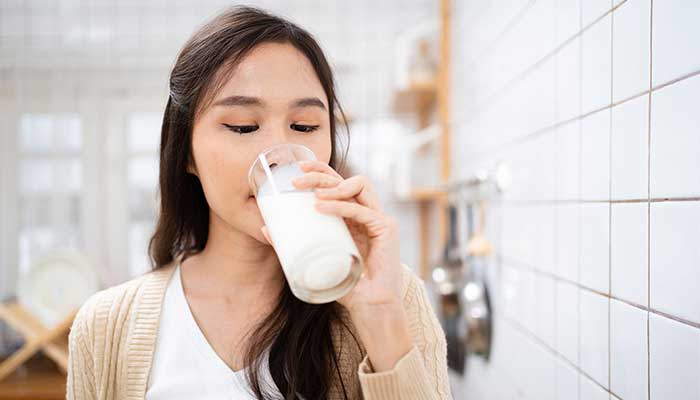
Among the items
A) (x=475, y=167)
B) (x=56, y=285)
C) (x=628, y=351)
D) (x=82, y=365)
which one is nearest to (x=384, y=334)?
(x=628, y=351)

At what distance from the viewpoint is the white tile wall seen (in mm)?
585

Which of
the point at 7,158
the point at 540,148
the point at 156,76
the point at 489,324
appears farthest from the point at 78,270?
the point at 540,148

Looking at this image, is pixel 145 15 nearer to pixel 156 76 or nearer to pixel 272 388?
pixel 156 76

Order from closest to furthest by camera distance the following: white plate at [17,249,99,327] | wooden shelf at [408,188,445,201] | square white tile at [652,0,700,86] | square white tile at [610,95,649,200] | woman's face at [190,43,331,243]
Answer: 1. square white tile at [652,0,700,86]
2. square white tile at [610,95,649,200]
3. woman's face at [190,43,331,243]
4. wooden shelf at [408,188,445,201]
5. white plate at [17,249,99,327]

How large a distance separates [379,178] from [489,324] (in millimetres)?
1048

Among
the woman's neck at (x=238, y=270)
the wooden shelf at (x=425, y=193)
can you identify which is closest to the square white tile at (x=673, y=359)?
the woman's neck at (x=238, y=270)

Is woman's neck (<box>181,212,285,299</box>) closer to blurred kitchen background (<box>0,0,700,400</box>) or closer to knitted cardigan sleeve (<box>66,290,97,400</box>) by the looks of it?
knitted cardigan sleeve (<box>66,290,97,400</box>)

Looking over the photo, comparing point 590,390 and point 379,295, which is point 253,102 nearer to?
point 379,295

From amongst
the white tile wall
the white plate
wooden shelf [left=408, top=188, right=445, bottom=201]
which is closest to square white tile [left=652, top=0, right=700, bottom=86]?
the white tile wall

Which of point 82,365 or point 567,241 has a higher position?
point 567,241

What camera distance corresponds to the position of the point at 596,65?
0.78 metres

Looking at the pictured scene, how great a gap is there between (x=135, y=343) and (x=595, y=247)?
686mm

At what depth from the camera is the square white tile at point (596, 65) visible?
2.44ft

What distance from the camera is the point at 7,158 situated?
2.27 metres
